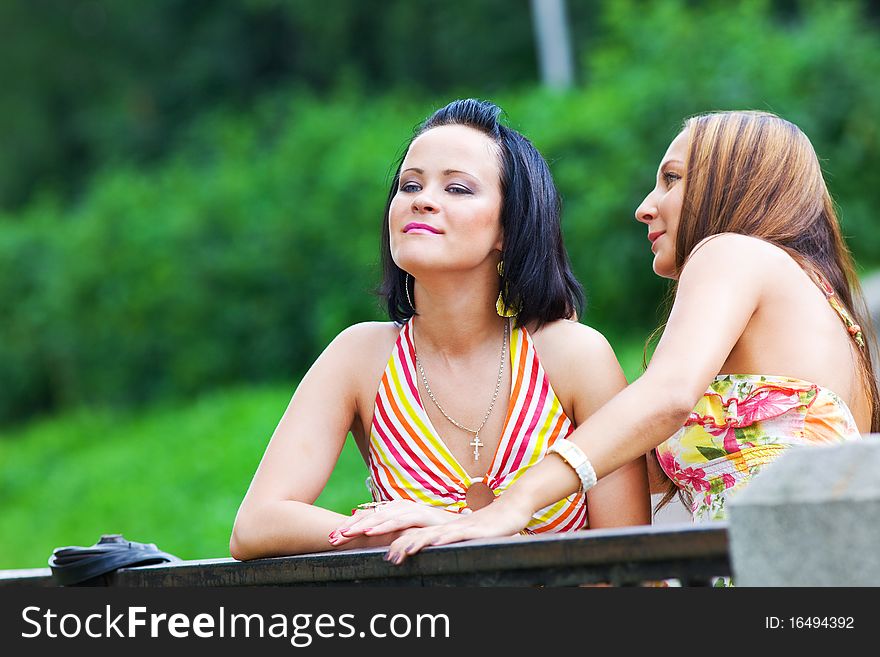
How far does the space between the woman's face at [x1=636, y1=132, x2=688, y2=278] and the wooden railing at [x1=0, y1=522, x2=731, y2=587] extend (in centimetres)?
106

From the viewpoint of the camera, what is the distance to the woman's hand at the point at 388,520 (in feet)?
9.20

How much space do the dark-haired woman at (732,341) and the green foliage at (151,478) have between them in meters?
6.51

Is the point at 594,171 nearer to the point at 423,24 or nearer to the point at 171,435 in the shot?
the point at 171,435

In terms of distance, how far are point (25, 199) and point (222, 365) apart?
61.6ft

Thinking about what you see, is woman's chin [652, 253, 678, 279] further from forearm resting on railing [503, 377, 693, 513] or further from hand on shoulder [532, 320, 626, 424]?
forearm resting on railing [503, 377, 693, 513]

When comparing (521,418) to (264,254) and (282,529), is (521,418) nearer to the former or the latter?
(282,529)

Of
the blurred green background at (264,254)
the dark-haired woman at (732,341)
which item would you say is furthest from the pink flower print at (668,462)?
the blurred green background at (264,254)

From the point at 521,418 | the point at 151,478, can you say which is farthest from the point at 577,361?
the point at 151,478

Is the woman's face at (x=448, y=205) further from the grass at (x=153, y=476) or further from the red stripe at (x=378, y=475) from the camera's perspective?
the grass at (x=153, y=476)

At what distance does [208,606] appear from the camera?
2570mm

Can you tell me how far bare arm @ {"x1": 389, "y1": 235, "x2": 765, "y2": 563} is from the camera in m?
2.65

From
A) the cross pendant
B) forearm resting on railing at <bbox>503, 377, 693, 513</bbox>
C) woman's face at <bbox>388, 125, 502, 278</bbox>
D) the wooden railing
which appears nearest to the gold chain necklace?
the cross pendant

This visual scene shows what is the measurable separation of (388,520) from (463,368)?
57 cm

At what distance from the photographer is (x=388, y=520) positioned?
2822 mm
